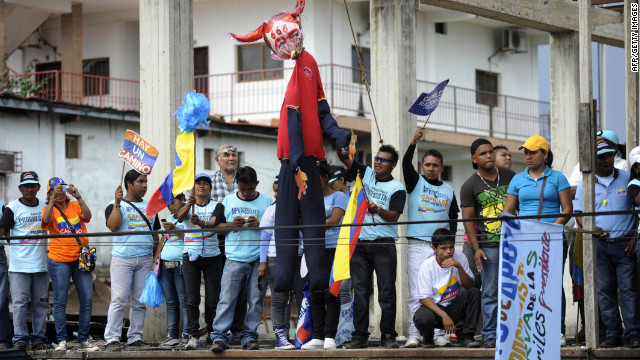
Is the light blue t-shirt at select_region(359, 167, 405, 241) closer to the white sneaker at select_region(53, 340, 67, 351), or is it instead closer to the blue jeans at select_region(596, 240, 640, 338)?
the blue jeans at select_region(596, 240, 640, 338)

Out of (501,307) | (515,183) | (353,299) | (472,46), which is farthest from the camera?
(472,46)

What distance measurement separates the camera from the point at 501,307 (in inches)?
275

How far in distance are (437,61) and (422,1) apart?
15.0 meters

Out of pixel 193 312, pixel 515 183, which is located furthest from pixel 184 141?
pixel 515 183

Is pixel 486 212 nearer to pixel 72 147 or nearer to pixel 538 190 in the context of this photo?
pixel 538 190

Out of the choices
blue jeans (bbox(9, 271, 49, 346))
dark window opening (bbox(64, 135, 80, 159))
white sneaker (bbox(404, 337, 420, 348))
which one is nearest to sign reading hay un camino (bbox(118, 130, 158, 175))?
blue jeans (bbox(9, 271, 49, 346))

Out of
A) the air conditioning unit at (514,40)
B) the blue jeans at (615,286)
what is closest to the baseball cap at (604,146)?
the blue jeans at (615,286)

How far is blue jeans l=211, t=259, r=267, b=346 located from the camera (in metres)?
8.84

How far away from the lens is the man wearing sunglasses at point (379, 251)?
27.9ft

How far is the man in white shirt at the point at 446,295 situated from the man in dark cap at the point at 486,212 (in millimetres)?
188

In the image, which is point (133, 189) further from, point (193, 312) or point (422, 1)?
point (422, 1)

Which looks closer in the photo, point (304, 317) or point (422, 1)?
point (304, 317)

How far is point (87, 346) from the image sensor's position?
934cm
